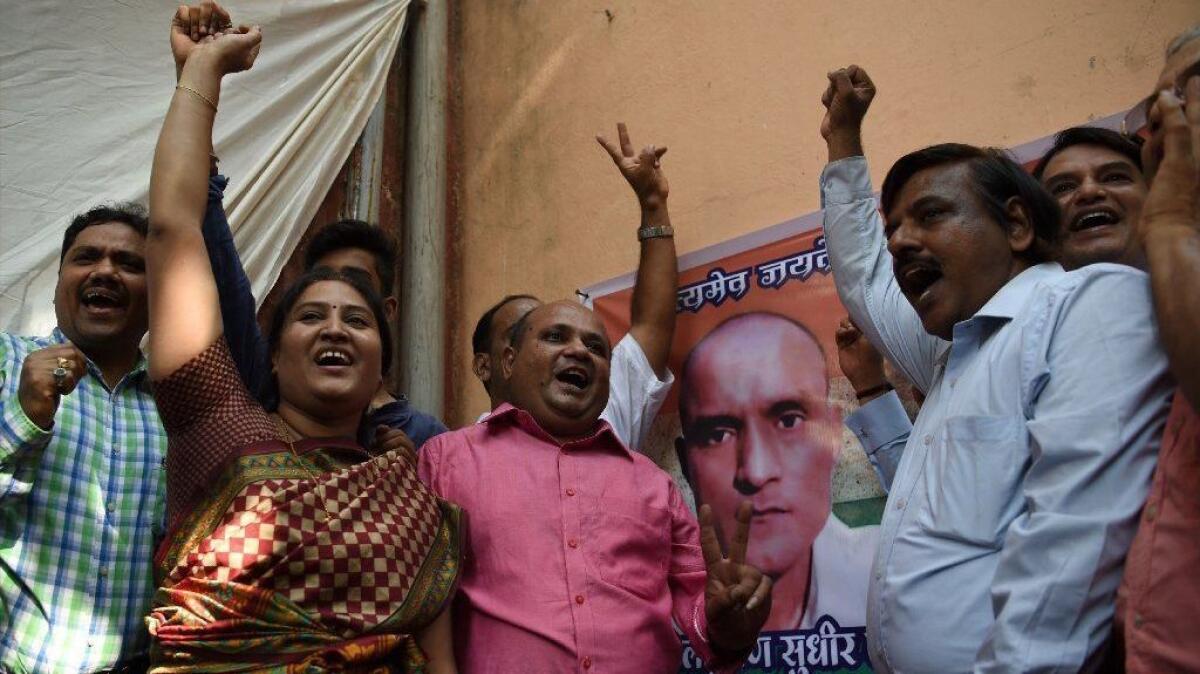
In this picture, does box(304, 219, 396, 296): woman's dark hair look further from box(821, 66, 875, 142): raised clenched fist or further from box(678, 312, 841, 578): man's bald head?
box(821, 66, 875, 142): raised clenched fist

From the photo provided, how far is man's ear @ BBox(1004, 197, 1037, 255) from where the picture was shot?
1.77 metres

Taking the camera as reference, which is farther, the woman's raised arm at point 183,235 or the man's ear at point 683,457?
the man's ear at point 683,457

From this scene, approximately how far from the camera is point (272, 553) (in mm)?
1584

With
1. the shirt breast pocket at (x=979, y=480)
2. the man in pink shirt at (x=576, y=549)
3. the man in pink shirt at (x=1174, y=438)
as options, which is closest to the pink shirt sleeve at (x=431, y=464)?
the man in pink shirt at (x=576, y=549)

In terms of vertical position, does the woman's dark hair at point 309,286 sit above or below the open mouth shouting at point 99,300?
below

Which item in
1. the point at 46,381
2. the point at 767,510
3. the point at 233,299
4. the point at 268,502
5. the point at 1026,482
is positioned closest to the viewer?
the point at 1026,482

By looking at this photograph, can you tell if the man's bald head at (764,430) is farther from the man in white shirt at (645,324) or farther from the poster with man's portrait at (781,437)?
the man in white shirt at (645,324)

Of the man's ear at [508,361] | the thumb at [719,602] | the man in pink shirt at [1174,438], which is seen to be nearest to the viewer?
the man in pink shirt at [1174,438]

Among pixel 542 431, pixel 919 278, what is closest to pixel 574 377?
pixel 542 431

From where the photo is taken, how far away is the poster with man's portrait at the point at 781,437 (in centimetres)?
234

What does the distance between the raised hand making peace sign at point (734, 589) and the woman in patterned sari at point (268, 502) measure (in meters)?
0.47

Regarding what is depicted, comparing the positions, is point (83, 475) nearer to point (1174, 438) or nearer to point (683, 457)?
point (683, 457)

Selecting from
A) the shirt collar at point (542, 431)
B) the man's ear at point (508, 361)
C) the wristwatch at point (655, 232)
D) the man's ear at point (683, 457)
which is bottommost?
the man's ear at point (683, 457)

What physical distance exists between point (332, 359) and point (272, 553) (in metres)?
0.46
